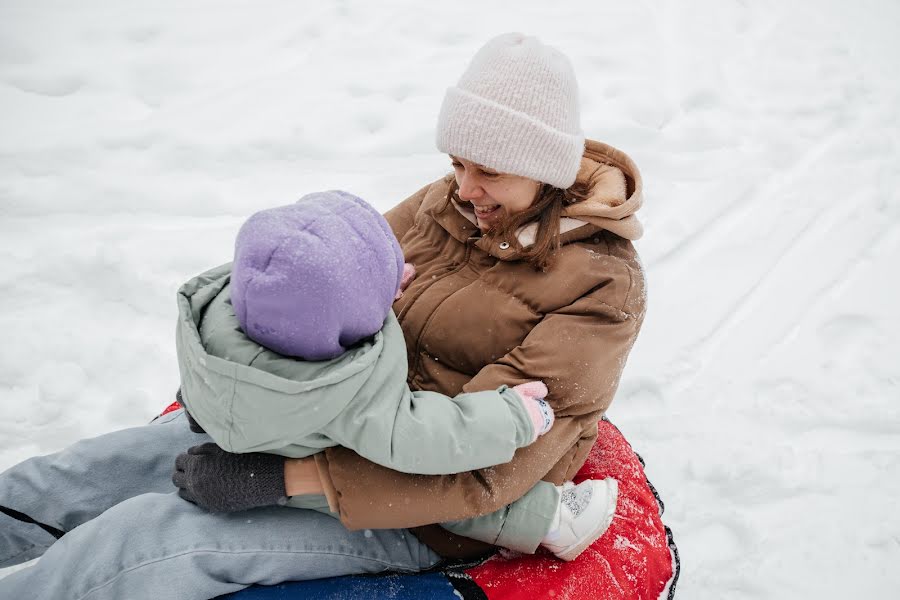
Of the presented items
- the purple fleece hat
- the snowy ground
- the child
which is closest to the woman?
the child

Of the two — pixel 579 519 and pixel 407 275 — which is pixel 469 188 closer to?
pixel 407 275

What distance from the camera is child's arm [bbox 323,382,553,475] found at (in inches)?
57.7

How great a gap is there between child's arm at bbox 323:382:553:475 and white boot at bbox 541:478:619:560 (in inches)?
11.7

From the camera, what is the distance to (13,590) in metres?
1.53

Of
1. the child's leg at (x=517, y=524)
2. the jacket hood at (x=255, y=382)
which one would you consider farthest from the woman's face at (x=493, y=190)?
the child's leg at (x=517, y=524)

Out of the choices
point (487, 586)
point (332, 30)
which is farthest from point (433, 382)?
point (332, 30)

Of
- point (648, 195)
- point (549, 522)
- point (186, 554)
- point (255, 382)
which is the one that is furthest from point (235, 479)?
point (648, 195)

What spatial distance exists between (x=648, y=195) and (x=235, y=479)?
3.37 metres

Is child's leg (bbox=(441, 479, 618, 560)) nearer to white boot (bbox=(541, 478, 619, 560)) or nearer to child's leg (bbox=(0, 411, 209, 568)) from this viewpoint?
white boot (bbox=(541, 478, 619, 560))

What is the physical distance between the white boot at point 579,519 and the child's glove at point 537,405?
246 millimetres

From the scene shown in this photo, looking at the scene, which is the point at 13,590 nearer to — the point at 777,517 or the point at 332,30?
the point at 777,517

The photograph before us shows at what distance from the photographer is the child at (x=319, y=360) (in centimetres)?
135

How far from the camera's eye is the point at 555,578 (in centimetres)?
184

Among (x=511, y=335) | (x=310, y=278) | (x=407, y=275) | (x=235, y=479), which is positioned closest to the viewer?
(x=310, y=278)
